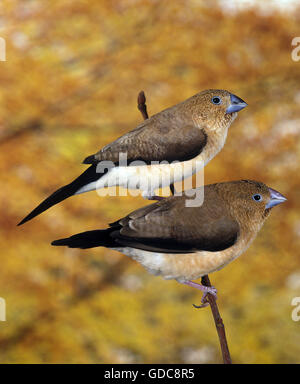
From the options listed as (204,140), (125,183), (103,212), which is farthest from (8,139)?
(204,140)

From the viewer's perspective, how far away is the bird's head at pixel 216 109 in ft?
3.70

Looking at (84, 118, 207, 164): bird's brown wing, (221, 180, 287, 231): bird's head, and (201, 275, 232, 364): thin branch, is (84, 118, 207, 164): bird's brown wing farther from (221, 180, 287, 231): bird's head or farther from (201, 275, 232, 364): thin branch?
(201, 275, 232, 364): thin branch

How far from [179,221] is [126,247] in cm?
11

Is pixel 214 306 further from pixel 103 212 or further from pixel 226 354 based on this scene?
pixel 103 212

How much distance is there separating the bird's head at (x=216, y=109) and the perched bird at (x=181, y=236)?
193 mm

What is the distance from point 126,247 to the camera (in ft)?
3.18

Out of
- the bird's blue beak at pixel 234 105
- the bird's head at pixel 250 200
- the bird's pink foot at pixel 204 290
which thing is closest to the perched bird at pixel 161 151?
the bird's blue beak at pixel 234 105

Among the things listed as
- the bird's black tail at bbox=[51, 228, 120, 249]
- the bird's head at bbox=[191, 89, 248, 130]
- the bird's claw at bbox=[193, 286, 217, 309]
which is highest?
the bird's head at bbox=[191, 89, 248, 130]

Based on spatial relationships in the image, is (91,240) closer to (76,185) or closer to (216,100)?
(76,185)

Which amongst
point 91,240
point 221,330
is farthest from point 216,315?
point 91,240

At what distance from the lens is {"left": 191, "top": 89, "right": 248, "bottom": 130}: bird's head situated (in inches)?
44.4

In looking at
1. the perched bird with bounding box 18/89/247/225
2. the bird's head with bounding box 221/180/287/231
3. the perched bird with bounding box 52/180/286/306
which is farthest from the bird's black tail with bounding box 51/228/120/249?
the bird's head with bounding box 221/180/287/231

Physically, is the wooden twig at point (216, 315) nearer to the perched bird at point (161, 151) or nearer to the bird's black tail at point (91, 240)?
the perched bird at point (161, 151)

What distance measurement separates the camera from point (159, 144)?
3.55 feet
